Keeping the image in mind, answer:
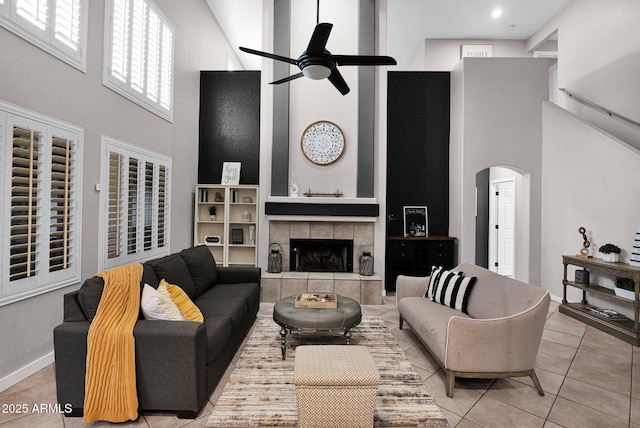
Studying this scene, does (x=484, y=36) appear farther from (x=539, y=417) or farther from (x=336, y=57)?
(x=539, y=417)

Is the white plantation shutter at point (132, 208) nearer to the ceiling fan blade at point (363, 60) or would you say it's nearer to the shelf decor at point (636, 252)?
the ceiling fan blade at point (363, 60)

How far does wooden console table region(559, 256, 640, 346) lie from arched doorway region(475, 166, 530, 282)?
1211mm

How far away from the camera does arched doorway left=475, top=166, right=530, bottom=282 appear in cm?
565

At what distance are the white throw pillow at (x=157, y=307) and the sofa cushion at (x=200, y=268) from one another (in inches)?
42.1

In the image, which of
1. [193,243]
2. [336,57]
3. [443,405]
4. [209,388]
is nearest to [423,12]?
[336,57]

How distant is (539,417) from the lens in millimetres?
2162

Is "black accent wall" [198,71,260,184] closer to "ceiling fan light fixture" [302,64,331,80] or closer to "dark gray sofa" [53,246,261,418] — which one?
"ceiling fan light fixture" [302,64,331,80]

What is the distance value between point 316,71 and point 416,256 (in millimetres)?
3725

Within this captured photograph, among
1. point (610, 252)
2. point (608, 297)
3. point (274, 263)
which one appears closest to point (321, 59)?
point (274, 263)

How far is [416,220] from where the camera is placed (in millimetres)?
5762

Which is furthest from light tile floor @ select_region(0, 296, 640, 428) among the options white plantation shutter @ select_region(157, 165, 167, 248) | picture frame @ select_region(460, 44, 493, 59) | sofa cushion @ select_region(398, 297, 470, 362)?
picture frame @ select_region(460, 44, 493, 59)

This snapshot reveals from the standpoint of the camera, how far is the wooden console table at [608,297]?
11.2 feet

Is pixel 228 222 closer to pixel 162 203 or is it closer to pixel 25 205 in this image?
pixel 162 203

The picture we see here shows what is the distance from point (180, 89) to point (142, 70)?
1.06m
